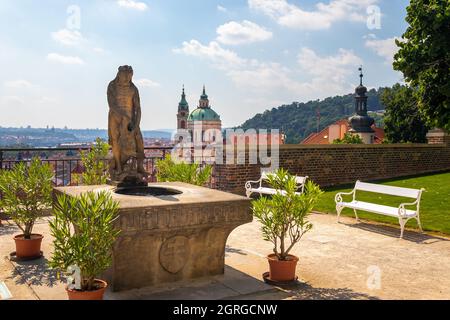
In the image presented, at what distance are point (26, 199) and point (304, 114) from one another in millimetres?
104812

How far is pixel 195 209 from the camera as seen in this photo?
5121 millimetres

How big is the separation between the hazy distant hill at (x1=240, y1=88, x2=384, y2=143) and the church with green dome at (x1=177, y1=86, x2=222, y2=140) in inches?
293

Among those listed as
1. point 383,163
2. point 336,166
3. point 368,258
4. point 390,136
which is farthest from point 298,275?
point 390,136

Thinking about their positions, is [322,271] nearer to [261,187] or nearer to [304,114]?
[261,187]

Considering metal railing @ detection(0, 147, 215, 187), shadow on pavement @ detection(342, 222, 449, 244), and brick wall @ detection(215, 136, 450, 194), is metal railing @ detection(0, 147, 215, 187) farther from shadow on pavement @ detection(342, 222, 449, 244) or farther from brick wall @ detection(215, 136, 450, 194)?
shadow on pavement @ detection(342, 222, 449, 244)

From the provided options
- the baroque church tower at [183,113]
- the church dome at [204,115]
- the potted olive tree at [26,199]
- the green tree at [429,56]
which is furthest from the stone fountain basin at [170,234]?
the baroque church tower at [183,113]

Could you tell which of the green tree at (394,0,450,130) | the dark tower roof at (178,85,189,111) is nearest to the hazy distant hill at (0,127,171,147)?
the green tree at (394,0,450,130)

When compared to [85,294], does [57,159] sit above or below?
above

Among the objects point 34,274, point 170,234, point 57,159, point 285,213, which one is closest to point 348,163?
point 57,159

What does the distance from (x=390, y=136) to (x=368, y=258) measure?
30.9 m

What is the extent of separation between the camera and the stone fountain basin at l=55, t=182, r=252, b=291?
4816mm

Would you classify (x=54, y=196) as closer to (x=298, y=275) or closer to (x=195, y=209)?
(x=195, y=209)

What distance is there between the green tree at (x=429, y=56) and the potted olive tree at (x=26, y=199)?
32.4 feet

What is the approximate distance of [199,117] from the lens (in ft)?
322
